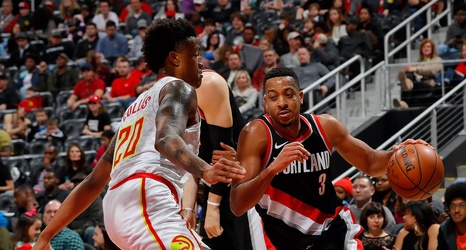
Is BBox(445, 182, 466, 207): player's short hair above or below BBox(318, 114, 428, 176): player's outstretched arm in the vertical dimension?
below

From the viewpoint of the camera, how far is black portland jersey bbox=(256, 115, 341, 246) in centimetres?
531

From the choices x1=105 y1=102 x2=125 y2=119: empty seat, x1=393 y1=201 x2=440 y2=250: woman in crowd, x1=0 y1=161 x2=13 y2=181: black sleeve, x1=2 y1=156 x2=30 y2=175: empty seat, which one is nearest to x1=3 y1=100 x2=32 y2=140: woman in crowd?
x1=2 y1=156 x2=30 y2=175: empty seat

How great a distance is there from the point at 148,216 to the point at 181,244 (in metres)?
0.23

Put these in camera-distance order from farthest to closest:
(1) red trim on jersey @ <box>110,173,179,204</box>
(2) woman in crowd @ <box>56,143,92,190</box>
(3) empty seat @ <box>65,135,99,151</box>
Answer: (3) empty seat @ <box>65,135,99,151</box>
(2) woman in crowd @ <box>56,143,92,190</box>
(1) red trim on jersey @ <box>110,173,179,204</box>

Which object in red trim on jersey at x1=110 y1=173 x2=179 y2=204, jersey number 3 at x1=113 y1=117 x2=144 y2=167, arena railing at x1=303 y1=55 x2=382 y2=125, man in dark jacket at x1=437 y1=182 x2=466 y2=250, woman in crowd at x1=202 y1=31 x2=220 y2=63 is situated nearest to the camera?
red trim on jersey at x1=110 y1=173 x2=179 y2=204

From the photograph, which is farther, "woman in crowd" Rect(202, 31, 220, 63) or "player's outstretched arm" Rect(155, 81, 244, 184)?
"woman in crowd" Rect(202, 31, 220, 63)

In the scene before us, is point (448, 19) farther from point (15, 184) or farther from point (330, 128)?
point (330, 128)

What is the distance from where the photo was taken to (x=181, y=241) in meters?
4.21

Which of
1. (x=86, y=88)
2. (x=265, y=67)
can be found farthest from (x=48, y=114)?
(x=265, y=67)

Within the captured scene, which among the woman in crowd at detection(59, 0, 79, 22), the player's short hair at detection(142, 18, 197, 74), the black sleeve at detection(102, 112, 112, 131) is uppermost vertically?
the player's short hair at detection(142, 18, 197, 74)

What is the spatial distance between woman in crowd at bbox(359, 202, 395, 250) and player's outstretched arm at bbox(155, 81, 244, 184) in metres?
4.77

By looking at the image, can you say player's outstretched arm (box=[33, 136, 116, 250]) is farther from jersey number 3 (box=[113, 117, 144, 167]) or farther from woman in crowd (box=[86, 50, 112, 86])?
woman in crowd (box=[86, 50, 112, 86])

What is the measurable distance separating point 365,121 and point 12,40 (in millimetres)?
9926

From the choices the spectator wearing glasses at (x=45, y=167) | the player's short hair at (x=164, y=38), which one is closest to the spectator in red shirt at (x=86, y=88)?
the spectator wearing glasses at (x=45, y=167)
